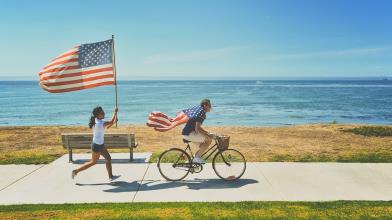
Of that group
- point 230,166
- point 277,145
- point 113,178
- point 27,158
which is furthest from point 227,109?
point 113,178

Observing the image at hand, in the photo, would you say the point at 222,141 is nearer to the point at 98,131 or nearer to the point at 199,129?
the point at 199,129

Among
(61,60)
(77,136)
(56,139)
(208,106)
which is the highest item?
(61,60)

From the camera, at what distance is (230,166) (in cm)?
931

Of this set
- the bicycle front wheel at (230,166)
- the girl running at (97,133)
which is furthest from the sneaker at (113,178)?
the bicycle front wheel at (230,166)

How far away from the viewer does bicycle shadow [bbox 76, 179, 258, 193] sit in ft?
28.3

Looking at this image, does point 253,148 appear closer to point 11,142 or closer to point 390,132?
point 390,132

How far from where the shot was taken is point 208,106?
29.4 ft

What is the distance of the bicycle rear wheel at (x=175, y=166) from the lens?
9.20 metres

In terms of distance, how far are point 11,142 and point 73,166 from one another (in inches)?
290

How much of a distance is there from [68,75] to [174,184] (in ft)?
13.5

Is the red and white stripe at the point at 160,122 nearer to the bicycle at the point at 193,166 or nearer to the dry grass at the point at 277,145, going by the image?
the bicycle at the point at 193,166

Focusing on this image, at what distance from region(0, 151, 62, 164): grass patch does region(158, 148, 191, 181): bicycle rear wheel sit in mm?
4084

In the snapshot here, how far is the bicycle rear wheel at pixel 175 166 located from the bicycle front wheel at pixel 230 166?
638 mm

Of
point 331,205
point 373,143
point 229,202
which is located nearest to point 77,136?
point 229,202
